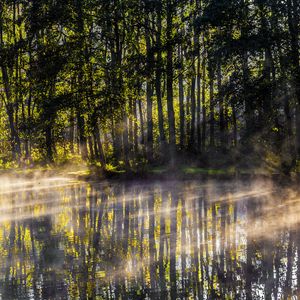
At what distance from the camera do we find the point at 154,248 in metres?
10.7

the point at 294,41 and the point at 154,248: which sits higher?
the point at 294,41

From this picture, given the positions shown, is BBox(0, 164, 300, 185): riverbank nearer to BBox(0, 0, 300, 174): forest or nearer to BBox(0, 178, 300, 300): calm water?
BBox(0, 0, 300, 174): forest

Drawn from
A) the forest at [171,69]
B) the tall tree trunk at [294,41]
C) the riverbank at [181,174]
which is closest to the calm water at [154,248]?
the riverbank at [181,174]

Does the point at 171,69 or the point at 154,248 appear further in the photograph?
the point at 171,69

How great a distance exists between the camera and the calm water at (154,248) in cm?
789

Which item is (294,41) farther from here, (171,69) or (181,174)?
(181,174)

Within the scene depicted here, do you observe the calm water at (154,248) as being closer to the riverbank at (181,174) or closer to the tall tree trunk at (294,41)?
the riverbank at (181,174)

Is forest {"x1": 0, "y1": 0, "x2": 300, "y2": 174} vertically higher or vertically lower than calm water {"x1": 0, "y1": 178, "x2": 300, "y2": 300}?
higher

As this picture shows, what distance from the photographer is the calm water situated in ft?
25.9

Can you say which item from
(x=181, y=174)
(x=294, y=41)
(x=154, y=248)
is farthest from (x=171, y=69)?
(x=154, y=248)

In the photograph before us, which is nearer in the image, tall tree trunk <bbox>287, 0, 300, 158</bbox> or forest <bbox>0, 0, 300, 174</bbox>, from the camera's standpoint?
tall tree trunk <bbox>287, 0, 300, 158</bbox>

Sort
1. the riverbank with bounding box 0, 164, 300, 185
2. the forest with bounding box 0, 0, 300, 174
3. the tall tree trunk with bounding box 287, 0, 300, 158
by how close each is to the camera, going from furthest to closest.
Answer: the riverbank with bounding box 0, 164, 300, 185 < the forest with bounding box 0, 0, 300, 174 < the tall tree trunk with bounding box 287, 0, 300, 158

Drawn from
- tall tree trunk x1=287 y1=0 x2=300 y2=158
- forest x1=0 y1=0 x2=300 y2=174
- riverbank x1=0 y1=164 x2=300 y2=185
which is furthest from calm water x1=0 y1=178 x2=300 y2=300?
forest x1=0 y1=0 x2=300 y2=174

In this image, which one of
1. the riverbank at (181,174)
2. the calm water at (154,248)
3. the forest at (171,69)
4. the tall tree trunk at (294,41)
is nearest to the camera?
the calm water at (154,248)
